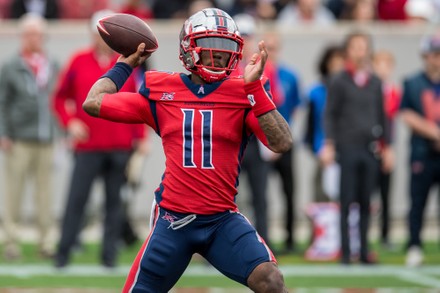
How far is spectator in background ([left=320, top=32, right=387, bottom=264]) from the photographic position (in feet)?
36.6

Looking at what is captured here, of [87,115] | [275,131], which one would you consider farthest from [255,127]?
[87,115]

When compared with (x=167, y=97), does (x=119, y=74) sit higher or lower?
higher

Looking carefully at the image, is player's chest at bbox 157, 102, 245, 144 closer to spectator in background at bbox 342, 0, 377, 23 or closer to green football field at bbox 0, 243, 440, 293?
green football field at bbox 0, 243, 440, 293

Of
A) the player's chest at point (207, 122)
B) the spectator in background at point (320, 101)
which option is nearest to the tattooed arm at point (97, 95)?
the player's chest at point (207, 122)

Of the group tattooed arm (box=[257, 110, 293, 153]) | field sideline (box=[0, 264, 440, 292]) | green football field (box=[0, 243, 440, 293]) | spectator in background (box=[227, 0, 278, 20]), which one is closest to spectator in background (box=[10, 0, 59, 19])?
spectator in background (box=[227, 0, 278, 20])

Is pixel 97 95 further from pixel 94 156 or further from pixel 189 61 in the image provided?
pixel 94 156

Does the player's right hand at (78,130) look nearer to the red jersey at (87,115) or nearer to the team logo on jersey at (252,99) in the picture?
the red jersey at (87,115)

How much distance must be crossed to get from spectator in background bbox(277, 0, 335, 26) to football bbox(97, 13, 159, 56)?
8.20 m

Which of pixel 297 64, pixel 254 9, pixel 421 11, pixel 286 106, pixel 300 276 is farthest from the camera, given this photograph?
pixel 421 11

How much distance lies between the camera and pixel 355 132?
11148mm

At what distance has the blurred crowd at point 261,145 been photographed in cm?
1067

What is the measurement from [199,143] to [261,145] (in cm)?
482

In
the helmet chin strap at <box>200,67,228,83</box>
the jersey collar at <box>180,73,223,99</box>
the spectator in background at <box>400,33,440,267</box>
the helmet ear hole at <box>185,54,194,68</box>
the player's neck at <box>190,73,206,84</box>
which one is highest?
the helmet ear hole at <box>185,54,194,68</box>

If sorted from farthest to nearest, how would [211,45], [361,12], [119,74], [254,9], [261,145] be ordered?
[254,9] < [361,12] < [261,145] < [119,74] < [211,45]
